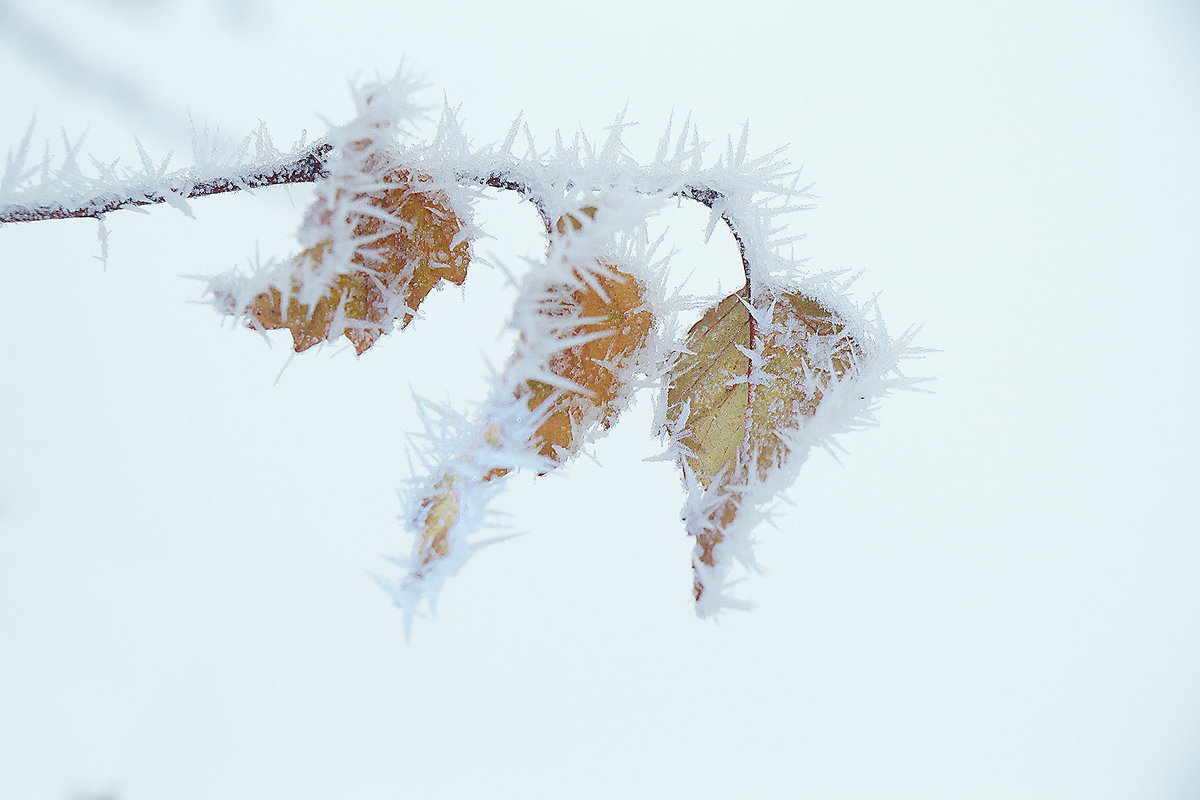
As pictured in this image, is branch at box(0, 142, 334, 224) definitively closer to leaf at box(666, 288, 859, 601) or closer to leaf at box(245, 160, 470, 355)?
leaf at box(245, 160, 470, 355)

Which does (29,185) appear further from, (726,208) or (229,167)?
(726,208)

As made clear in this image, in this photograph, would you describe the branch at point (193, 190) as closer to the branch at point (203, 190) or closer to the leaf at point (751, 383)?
the branch at point (203, 190)

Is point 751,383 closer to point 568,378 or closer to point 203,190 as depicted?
point 568,378

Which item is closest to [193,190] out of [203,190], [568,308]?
[203,190]

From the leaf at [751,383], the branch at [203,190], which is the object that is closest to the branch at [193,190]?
the branch at [203,190]

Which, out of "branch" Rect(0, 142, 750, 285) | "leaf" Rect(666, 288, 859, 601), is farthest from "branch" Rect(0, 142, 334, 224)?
"leaf" Rect(666, 288, 859, 601)
